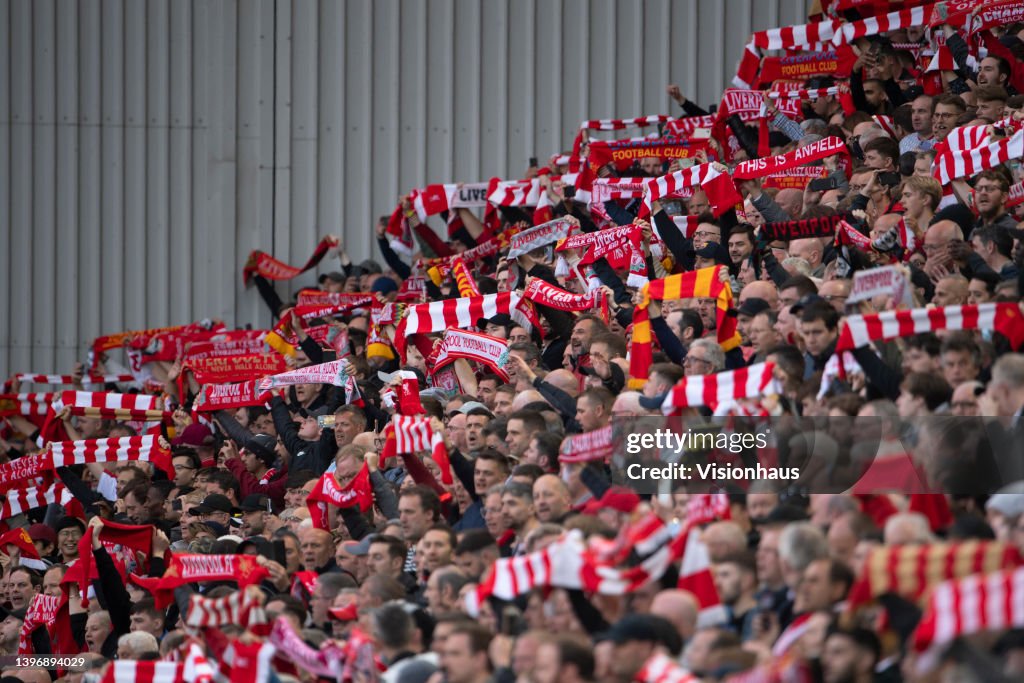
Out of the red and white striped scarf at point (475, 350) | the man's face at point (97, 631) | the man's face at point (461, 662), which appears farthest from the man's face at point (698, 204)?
the man's face at point (461, 662)

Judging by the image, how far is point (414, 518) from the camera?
9297mm

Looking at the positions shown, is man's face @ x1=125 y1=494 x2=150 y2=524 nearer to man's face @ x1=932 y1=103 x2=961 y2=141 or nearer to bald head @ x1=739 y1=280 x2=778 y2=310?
bald head @ x1=739 y1=280 x2=778 y2=310

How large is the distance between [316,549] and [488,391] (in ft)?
6.40

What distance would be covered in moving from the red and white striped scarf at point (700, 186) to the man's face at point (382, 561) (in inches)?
155

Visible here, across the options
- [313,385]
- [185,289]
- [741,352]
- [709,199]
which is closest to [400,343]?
[313,385]

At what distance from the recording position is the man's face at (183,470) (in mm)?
13531

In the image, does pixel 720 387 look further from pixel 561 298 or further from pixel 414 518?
pixel 561 298

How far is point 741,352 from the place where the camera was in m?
9.55

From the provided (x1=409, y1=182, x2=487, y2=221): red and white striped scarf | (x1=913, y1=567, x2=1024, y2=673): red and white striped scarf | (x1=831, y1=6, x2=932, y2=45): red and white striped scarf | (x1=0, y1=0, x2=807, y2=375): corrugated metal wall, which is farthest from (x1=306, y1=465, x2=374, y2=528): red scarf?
(x1=0, y1=0, x2=807, y2=375): corrugated metal wall

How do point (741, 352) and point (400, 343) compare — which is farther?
point (400, 343)

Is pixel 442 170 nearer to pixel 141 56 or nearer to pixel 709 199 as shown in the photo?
pixel 141 56

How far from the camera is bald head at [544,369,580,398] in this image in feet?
34.2

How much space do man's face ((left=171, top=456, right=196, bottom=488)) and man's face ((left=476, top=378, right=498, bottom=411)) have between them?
2846mm

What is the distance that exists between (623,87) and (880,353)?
468 inches
